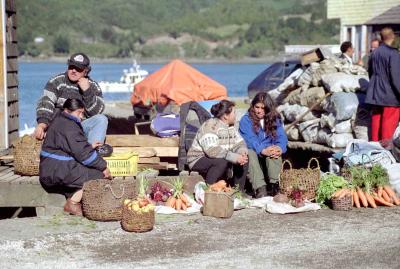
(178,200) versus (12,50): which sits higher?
(12,50)

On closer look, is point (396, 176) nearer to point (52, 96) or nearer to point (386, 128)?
point (386, 128)

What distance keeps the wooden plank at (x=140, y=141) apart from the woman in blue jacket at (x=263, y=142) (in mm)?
992

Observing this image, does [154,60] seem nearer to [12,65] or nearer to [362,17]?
[362,17]

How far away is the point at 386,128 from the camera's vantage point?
10.8 meters

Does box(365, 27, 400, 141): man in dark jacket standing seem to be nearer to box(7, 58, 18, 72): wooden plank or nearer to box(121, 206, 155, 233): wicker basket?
box(121, 206, 155, 233): wicker basket

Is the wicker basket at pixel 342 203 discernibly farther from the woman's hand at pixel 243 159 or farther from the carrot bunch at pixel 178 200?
the carrot bunch at pixel 178 200

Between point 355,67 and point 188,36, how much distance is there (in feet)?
393

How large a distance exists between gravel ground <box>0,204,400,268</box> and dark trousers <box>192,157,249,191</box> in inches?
28.7

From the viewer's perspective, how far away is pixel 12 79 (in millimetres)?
10789

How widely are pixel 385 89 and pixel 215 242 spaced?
436 centimetres

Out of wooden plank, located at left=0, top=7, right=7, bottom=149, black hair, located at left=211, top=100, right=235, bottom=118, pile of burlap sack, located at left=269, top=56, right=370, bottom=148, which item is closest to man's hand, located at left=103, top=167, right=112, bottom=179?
black hair, located at left=211, top=100, right=235, bottom=118

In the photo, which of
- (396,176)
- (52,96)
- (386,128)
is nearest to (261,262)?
(396,176)

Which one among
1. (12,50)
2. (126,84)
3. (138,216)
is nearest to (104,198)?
(138,216)

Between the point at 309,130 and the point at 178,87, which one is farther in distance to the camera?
the point at 178,87
